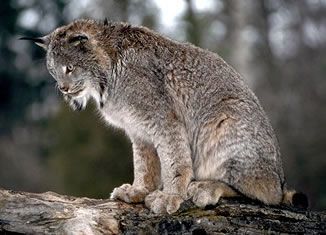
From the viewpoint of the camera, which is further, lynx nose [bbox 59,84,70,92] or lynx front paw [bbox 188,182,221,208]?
lynx nose [bbox 59,84,70,92]

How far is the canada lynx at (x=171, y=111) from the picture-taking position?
7430mm

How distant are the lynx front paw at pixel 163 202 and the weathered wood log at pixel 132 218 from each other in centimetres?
6

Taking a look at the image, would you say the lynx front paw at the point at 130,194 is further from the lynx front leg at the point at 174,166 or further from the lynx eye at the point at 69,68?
the lynx eye at the point at 69,68

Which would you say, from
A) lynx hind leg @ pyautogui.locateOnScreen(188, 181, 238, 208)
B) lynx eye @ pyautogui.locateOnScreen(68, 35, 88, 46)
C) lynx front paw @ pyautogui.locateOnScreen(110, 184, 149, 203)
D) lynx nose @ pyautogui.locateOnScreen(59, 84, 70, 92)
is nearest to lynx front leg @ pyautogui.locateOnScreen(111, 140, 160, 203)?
lynx front paw @ pyautogui.locateOnScreen(110, 184, 149, 203)

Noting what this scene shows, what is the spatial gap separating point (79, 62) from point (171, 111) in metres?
1.05

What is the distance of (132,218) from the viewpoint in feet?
23.4

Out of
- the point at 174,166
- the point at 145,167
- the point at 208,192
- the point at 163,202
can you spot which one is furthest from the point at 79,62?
the point at 208,192

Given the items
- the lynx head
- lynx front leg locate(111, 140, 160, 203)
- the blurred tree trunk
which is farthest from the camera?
the blurred tree trunk

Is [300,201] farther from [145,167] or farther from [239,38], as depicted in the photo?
[239,38]

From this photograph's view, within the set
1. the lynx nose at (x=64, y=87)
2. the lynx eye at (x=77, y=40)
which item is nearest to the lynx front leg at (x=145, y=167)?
the lynx nose at (x=64, y=87)

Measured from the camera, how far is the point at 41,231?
6797 millimetres

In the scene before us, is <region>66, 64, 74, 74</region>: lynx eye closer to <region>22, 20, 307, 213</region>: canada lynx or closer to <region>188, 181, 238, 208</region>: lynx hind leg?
<region>22, 20, 307, 213</region>: canada lynx

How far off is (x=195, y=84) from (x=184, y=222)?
150cm

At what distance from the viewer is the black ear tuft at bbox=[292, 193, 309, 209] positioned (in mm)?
7422
